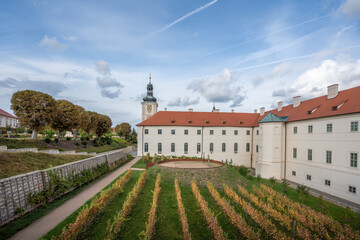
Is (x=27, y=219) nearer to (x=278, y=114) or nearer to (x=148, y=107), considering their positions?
(x=278, y=114)

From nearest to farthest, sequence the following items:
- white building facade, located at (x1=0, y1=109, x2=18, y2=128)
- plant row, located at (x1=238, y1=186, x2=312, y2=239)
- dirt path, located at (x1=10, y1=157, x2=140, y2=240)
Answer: plant row, located at (x1=238, y1=186, x2=312, y2=239)
dirt path, located at (x1=10, y1=157, x2=140, y2=240)
white building facade, located at (x1=0, y1=109, x2=18, y2=128)

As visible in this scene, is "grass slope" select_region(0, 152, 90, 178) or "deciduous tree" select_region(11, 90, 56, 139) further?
"deciduous tree" select_region(11, 90, 56, 139)

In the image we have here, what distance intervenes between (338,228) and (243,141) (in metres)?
24.9

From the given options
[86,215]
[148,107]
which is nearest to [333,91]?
[86,215]

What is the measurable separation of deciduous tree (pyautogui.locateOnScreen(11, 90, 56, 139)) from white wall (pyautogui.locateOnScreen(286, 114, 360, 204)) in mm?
34007

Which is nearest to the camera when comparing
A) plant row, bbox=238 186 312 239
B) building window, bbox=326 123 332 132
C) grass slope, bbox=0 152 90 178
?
plant row, bbox=238 186 312 239

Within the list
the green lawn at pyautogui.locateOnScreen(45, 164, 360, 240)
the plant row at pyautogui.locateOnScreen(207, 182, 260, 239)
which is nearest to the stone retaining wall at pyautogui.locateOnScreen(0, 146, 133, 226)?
the green lawn at pyautogui.locateOnScreen(45, 164, 360, 240)

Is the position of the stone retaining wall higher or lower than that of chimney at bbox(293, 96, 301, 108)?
lower

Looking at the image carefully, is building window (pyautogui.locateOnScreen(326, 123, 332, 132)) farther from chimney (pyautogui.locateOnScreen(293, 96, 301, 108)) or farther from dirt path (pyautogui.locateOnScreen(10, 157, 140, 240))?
dirt path (pyautogui.locateOnScreen(10, 157, 140, 240))

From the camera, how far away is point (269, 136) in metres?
25.0

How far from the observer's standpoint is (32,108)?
23484 millimetres

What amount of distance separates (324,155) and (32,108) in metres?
36.2

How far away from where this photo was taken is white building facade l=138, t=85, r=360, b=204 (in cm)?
1725

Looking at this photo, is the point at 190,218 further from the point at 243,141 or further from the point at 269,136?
the point at 243,141
